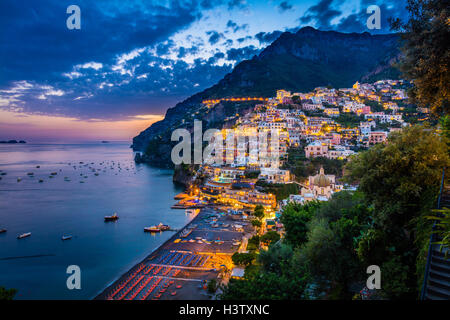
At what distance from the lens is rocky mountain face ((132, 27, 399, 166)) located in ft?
312

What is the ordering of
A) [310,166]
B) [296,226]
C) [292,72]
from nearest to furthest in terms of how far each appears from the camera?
[296,226] → [310,166] → [292,72]

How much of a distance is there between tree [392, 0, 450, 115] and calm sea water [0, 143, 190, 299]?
21.0 m

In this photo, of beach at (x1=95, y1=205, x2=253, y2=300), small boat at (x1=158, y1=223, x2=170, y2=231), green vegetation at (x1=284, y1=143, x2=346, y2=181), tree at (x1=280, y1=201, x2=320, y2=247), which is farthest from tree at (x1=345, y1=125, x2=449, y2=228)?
green vegetation at (x1=284, y1=143, x2=346, y2=181)

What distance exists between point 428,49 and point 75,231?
34212 mm

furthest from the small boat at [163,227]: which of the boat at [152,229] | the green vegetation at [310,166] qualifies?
the green vegetation at [310,166]

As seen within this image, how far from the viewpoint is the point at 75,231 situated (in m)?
29.9

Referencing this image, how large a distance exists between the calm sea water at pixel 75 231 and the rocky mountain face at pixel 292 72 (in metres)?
41.9

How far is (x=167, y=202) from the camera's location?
43312 millimetres

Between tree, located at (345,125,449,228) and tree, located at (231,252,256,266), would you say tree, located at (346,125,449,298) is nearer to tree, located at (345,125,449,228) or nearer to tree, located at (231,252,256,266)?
tree, located at (345,125,449,228)

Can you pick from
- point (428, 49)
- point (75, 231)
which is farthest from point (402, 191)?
point (75, 231)

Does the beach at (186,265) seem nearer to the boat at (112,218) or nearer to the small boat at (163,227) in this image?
the small boat at (163,227)

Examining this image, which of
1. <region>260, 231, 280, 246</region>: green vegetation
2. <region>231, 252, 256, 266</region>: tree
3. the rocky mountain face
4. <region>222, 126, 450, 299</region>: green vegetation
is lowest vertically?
<region>231, 252, 256, 266</region>: tree

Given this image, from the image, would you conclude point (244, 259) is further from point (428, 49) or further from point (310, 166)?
point (310, 166)

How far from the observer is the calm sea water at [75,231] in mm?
20125
